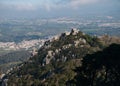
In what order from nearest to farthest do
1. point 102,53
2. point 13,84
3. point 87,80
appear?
point 87,80
point 102,53
point 13,84

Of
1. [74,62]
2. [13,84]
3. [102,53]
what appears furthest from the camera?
[74,62]

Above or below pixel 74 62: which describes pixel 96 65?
above

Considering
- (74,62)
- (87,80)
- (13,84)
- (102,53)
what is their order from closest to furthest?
(87,80) → (102,53) → (13,84) → (74,62)

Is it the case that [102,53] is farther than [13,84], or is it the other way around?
[13,84]

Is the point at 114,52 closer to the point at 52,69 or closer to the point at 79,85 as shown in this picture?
the point at 79,85

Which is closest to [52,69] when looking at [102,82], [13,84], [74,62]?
[74,62]

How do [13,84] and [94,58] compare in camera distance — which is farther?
[13,84]

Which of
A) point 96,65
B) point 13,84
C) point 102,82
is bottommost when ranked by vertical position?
point 13,84

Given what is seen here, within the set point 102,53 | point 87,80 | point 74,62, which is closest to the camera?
point 87,80

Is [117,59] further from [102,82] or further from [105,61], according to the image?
[102,82]
